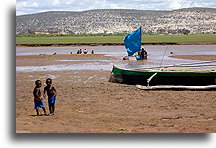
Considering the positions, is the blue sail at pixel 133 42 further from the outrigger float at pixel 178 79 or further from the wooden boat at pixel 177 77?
the outrigger float at pixel 178 79

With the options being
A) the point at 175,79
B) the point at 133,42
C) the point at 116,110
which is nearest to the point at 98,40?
the point at 133,42

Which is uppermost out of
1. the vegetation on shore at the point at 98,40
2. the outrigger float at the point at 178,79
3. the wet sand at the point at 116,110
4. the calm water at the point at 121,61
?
the vegetation on shore at the point at 98,40

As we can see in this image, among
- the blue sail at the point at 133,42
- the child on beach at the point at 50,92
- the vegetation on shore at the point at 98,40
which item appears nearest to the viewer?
the child on beach at the point at 50,92

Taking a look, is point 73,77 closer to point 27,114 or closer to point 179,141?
point 27,114

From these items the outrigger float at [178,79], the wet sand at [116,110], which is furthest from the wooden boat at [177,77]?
the wet sand at [116,110]

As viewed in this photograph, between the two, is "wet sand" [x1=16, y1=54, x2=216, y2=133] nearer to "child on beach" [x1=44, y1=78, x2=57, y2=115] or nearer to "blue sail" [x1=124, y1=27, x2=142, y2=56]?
"child on beach" [x1=44, y1=78, x2=57, y2=115]

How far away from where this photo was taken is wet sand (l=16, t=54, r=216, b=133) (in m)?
8.84

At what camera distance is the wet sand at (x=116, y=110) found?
29.0 feet

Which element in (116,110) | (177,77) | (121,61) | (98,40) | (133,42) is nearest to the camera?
(116,110)

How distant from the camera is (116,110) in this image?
11.4 metres

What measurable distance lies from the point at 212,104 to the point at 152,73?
11.3 feet

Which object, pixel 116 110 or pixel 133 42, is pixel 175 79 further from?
pixel 133 42

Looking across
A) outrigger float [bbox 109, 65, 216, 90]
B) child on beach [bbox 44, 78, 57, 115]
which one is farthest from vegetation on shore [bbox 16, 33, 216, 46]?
child on beach [bbox 44, 78, 57, 115]

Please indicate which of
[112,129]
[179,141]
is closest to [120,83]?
[112,129]
